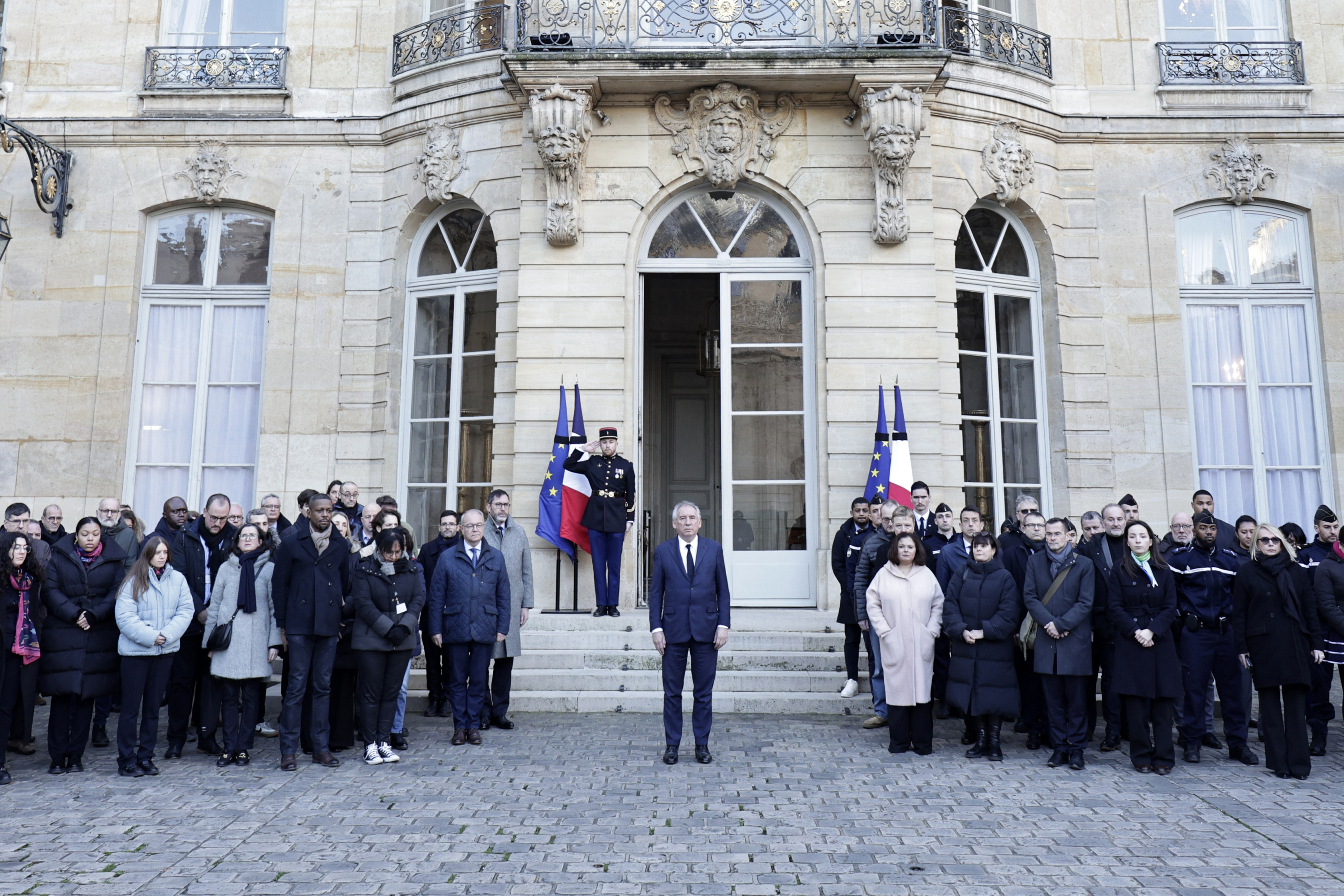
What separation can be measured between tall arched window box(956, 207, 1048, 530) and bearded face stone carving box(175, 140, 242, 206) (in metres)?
8.19

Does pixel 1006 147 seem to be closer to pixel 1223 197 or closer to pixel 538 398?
pixel 1223 197

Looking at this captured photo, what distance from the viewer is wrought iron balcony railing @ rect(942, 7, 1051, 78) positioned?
10641 millimetres

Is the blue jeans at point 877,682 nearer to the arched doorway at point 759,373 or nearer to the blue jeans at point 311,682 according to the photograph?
the arched doorway at point 759,373

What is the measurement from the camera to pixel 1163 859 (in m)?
4.37

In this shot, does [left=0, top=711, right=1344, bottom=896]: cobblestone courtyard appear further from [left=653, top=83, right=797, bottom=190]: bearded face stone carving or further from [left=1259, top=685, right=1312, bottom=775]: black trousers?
[left=653, top=83, right=797, bottom=190]: bearded face stone carving

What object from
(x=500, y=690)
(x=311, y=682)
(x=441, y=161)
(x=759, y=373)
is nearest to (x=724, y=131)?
(x=759, y=373)

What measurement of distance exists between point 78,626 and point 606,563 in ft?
14.1

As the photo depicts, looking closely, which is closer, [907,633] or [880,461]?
[907,633]

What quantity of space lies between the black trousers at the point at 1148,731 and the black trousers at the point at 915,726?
4.05ft

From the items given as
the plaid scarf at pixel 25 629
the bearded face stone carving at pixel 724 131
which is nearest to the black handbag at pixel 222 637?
the plaid scarf at pixel 25 629

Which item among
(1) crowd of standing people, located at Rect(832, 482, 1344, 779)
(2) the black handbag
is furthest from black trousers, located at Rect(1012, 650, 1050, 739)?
(2) the black handbag

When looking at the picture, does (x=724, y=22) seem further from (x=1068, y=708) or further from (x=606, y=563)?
(x=1068, y=708)

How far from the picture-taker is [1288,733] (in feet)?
19.8

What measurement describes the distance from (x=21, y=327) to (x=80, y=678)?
6.56 m
